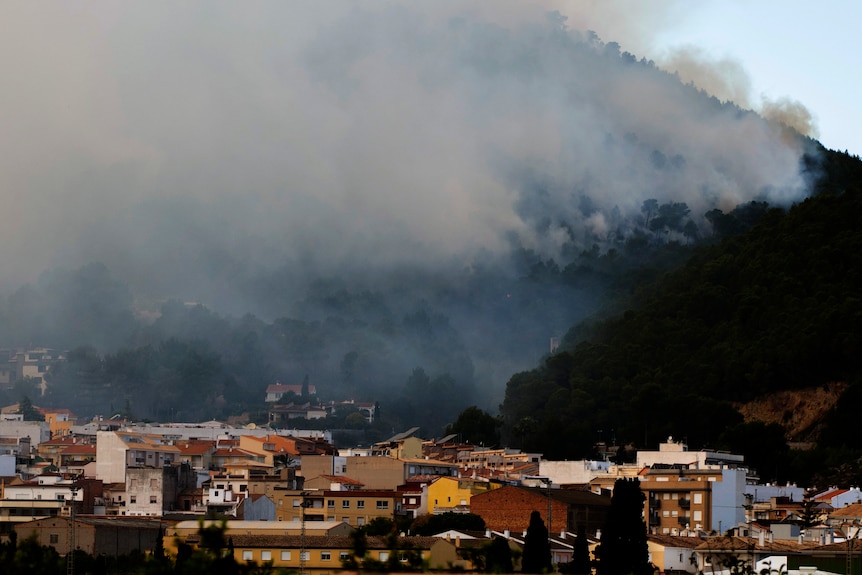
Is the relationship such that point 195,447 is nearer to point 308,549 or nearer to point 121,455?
point 121,455

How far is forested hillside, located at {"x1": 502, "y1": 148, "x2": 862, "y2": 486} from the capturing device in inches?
3954

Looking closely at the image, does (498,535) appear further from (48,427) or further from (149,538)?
(48,427)

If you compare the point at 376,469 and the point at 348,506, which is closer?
the point at 348,506

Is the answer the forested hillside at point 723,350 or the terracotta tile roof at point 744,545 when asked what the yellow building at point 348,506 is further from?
the forested hillside at point 723,350

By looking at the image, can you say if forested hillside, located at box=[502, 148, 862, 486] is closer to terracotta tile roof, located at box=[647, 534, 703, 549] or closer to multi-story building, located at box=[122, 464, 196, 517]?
multi-story building, located at box=[122, 464, 196, 517]

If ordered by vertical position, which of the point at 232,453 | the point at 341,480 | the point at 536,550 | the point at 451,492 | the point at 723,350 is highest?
the point at 723,350

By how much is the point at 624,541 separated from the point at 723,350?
56237 mm

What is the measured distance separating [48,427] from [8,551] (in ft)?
269

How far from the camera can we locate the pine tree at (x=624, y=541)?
52625 millimetres

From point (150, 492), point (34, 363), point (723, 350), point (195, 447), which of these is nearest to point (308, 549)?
point (150, 492)

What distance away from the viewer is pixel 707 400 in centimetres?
10106

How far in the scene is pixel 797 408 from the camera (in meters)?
104

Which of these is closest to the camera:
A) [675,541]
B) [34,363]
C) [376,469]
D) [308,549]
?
[308,549]

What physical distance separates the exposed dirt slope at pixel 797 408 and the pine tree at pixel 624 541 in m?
46.2
